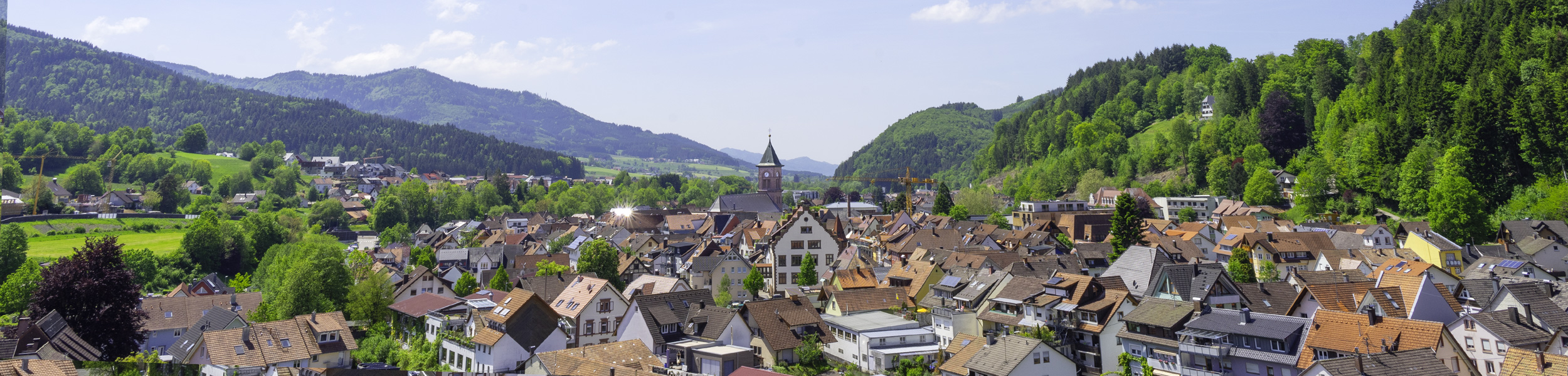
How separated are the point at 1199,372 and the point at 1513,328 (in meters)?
10.2

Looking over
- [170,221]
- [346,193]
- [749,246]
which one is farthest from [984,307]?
[346,193]

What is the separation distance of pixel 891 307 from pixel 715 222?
182 ft

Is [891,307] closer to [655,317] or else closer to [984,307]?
[984,307]

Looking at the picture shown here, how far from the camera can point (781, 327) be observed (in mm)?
37562

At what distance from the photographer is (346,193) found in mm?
141625

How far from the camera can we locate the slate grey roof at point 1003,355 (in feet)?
104

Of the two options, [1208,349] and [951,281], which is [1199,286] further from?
[951,281]

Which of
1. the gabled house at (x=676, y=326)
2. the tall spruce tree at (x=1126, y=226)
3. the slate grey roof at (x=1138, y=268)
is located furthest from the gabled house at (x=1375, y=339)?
the tall spruce tree at (x=1126, y=226)

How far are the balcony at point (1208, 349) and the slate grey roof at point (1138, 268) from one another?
29.9ft

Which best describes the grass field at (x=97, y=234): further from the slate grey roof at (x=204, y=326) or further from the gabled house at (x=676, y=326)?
the gabled house at (x=676, y=326)

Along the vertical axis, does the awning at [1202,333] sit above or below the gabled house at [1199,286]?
below

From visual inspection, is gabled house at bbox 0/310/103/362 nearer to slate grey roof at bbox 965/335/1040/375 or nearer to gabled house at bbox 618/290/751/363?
gabled house at bbox 618/290/751/363

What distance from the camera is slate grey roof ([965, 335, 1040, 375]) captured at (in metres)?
31.8

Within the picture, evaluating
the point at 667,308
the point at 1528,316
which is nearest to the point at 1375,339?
the point at 1528,316
